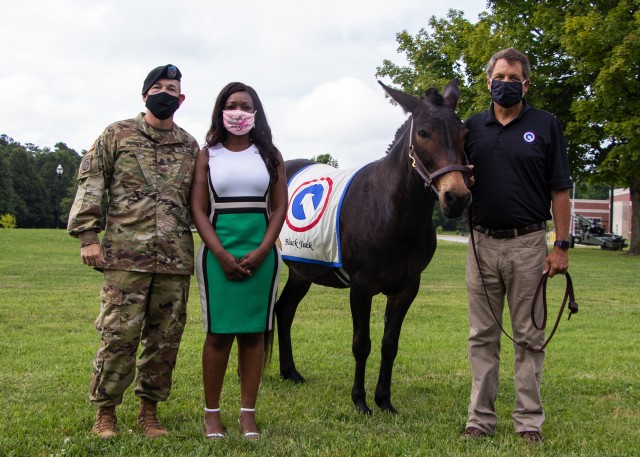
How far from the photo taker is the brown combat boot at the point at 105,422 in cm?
369

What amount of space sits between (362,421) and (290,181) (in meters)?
2.87

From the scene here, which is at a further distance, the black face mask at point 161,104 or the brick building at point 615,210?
the brick building at point 615,210

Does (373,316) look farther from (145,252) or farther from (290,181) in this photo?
(145,252)

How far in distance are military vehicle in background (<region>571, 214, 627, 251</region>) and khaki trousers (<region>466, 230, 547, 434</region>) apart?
103 feet

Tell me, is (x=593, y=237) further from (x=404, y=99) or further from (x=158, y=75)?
(x=158, y=75)

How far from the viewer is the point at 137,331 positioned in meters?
3.65

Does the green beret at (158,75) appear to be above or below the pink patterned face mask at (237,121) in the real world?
above

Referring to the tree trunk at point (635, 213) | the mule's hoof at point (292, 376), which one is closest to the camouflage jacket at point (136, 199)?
the mule's hoof at point (292, 376)

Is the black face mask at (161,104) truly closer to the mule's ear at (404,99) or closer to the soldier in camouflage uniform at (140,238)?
the soldier in camouflage uniform at (140,238)

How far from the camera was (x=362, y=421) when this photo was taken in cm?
423

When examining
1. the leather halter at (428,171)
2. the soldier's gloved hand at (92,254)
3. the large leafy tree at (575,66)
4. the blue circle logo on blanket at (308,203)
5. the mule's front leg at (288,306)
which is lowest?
the mule's front leg at (288,306)

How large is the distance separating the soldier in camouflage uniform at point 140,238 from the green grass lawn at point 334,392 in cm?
40

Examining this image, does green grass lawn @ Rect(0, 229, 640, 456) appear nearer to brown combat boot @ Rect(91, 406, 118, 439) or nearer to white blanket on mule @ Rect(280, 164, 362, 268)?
brown combat boot @ Rect(91, 406, 118, 439)

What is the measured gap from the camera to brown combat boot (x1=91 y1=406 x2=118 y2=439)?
12.1ft
